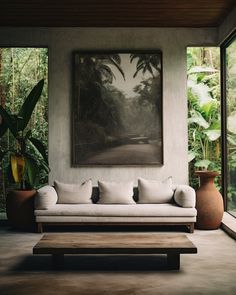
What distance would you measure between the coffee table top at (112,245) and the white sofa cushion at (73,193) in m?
2.09

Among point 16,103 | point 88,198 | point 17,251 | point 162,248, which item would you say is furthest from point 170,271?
point 16,103

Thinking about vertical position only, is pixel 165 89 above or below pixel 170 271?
above

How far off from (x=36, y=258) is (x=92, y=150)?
296 cm

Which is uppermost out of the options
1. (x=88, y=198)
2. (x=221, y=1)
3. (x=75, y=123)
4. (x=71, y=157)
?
(x=221, y=1)

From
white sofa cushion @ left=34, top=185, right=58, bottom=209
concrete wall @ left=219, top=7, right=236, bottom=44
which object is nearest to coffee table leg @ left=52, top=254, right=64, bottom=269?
white sofa cushion @ left=34, top=185, right=58, bottom=209

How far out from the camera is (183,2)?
700 centimetres

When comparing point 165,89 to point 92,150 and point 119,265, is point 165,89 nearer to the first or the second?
point 92,150

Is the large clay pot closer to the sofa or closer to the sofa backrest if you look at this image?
the sofa

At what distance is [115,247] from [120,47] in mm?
4183

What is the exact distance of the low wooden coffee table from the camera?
5008 millimetres

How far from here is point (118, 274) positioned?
4.93m

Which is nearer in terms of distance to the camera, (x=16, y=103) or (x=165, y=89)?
(x=165, y=89)

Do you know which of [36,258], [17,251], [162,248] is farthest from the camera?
[17,251]

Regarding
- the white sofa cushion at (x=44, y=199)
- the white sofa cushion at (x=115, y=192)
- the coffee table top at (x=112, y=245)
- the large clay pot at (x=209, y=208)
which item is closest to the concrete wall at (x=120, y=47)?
the white sofa cushion at (x=115, y=192)
